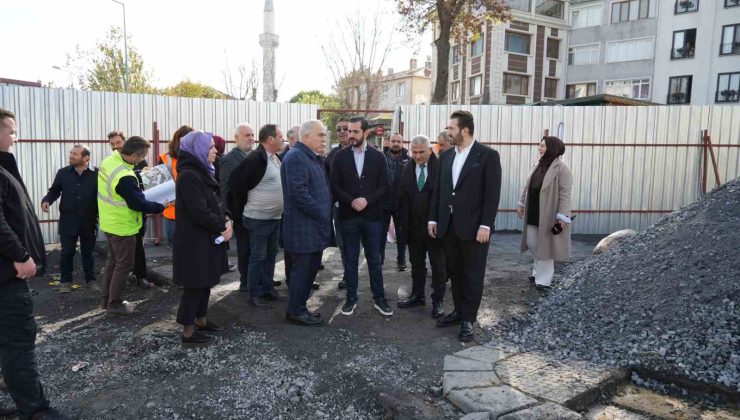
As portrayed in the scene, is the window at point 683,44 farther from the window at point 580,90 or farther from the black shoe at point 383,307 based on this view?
the black shoe at point 383,307

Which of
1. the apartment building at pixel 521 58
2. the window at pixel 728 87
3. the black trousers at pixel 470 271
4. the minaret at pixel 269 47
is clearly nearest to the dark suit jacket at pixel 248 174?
the black trousers at pixel 470 271

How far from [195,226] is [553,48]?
4313 cm

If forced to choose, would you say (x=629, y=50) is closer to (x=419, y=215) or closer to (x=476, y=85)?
(x=476, y=85)

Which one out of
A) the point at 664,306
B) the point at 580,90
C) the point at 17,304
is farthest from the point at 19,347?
the point at 580,90

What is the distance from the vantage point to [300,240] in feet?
15.8

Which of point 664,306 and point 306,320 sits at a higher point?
point 664,306

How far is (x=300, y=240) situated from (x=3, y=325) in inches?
92.9

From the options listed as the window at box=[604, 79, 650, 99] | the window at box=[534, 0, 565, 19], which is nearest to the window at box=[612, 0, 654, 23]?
the window at box=[534, 0, 565, 19]

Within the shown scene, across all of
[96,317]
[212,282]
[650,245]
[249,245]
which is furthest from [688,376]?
[96,317]

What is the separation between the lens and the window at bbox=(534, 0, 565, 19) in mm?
42031

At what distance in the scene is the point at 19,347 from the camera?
3.19 m

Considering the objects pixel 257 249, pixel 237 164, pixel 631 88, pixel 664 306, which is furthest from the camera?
pixel 631 88

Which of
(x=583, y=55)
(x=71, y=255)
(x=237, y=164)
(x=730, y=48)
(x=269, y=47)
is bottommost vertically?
(x=71, y=255)

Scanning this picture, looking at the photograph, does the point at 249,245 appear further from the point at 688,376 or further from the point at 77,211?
the point at 688,376
